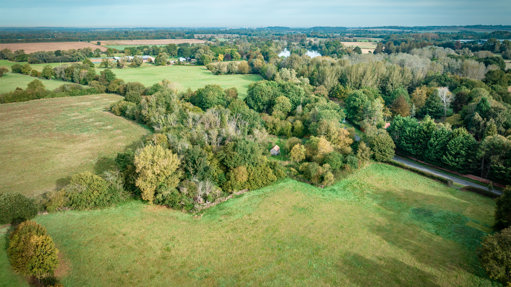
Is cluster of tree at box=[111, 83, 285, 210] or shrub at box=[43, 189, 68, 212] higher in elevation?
cluster of tree at box=[111, 83, 285, 210]

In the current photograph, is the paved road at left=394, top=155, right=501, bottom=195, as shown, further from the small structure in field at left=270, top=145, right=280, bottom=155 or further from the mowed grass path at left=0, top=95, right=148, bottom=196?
the mowed grass path at left=0, top=95, right=148, bottom=196

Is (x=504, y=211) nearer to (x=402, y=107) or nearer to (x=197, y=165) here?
(x=197, y=165)

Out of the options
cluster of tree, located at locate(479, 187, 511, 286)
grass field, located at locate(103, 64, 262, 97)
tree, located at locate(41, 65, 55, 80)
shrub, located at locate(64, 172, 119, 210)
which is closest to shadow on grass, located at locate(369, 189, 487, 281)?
cluster of tree, located at locate(479, 187, 511, 286)

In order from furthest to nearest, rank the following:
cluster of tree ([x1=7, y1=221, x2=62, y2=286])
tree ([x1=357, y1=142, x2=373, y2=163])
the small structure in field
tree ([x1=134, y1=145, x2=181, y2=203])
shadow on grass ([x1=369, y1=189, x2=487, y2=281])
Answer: the small structure in field < tree ([x1=357, y1=142, x2=373, y2=163]) < tree ([x1=134, y1=145, x2=181, y2=203]) < shadow on grass ([x1=369, y1=189, x2=487, y2=281]) < cluster of tree ([x1=7, y1=221, x2=62, y2=286])

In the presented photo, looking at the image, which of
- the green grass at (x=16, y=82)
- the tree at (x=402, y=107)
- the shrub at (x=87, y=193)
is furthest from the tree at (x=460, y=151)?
the green grass at (x=16, y=82)

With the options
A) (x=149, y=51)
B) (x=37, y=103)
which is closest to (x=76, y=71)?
(x=37, y=103)

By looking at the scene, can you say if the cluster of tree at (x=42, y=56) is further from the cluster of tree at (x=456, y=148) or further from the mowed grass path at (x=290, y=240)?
the cluster of tree at (x=456, y=148)

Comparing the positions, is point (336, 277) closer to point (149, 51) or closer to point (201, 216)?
point (201, 216)
